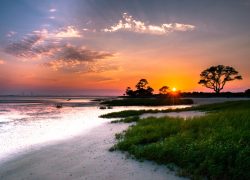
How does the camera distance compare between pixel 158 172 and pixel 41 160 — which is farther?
pixel 41 160

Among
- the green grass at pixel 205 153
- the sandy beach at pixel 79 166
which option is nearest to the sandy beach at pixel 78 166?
the sandy beach at pixel 79 166

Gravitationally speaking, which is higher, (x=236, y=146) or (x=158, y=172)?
(x=236, y=146)

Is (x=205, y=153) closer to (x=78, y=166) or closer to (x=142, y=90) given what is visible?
(x=78, y=166)

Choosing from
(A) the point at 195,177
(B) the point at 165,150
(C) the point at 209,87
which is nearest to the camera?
(A) the point at 195,177

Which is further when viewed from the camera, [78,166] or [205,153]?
[78,166]

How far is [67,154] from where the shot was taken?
608 inches

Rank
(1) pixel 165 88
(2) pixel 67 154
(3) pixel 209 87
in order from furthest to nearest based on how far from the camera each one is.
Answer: (1) pixel 165 88, (3) pixel 209 87, (2) pixel 67 154

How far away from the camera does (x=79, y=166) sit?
506 inches

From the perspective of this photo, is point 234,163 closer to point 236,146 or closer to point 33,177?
point 236,146

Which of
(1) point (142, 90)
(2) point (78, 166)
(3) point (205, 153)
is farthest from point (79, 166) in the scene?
(1) point (142, 90)

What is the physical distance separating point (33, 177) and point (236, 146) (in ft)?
28.8

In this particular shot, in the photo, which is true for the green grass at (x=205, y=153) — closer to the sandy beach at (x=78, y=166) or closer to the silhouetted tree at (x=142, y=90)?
the sandy beach at (x=78, y=166)

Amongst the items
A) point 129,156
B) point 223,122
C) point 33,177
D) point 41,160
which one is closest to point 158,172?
point 129,156

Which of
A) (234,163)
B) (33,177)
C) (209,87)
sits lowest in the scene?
(33,177)
